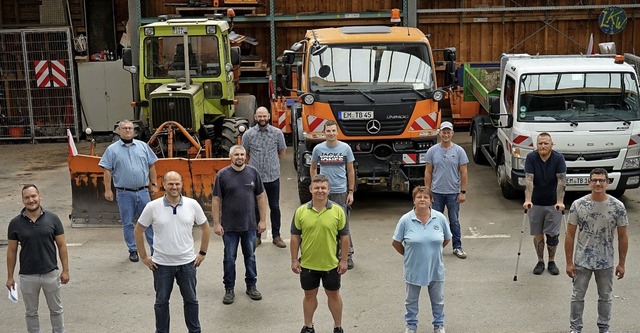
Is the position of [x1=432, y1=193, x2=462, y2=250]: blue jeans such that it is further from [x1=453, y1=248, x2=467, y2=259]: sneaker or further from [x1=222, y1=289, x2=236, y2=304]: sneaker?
[x1=222, y1=289, x2=236, y2=304]: sneaker

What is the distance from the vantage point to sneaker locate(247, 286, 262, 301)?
9711mm

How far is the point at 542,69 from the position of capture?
1370 cm

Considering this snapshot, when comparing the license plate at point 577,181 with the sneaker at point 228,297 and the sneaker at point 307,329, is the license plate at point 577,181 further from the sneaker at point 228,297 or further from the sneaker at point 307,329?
the sneaker at point 307,329

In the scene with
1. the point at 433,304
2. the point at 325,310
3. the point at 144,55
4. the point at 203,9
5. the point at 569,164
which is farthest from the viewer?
the point at 203,9

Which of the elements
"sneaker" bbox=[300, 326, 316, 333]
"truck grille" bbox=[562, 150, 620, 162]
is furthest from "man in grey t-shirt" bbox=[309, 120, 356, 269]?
"truck grille" bbox=[562, 150, 620, 162]

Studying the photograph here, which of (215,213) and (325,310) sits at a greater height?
(215,213)

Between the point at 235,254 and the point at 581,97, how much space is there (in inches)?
255

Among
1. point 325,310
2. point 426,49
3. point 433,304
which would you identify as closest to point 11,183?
point 426,49

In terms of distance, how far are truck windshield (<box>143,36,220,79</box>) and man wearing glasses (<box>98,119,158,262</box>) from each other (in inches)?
176

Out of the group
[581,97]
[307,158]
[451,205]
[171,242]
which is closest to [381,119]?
[307,158]

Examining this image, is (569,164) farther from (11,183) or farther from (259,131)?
(11,183)

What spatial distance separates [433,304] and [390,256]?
288 centimetres

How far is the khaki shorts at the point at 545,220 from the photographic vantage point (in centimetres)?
1023

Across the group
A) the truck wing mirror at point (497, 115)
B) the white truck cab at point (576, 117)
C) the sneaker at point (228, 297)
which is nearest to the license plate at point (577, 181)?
the white truck cab at point (576, 117)
